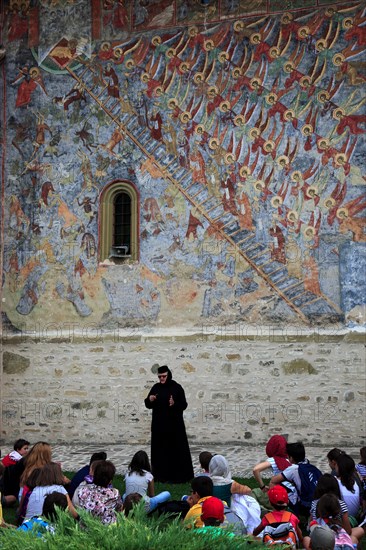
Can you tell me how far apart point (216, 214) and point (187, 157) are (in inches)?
44.3

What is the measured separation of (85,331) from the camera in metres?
14.2

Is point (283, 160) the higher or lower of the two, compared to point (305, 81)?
lower

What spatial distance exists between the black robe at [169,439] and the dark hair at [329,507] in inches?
177

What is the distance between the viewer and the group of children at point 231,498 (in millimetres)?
5492

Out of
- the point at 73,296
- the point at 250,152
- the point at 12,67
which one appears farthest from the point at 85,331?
the point at 12,67

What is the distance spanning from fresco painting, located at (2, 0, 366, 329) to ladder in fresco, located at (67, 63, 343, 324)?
0.08 ft

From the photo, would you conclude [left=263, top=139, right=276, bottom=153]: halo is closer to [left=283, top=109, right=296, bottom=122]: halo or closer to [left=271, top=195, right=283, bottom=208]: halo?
[left=283, top=109, right=296, bottom=122]: halo

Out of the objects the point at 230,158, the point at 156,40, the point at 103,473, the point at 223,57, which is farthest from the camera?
the point at 156,40

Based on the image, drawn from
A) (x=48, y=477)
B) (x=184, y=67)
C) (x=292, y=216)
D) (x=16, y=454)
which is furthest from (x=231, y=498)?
(x=184, y=67)

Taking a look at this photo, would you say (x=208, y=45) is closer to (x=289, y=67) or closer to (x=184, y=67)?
(x=184, y=67)

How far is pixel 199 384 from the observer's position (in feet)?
44.4

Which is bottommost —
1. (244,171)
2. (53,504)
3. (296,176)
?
(53,504)

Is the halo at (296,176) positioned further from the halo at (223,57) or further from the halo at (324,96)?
the halo at (223,57)

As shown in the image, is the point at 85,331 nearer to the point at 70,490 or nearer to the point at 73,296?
the point at 73,296
